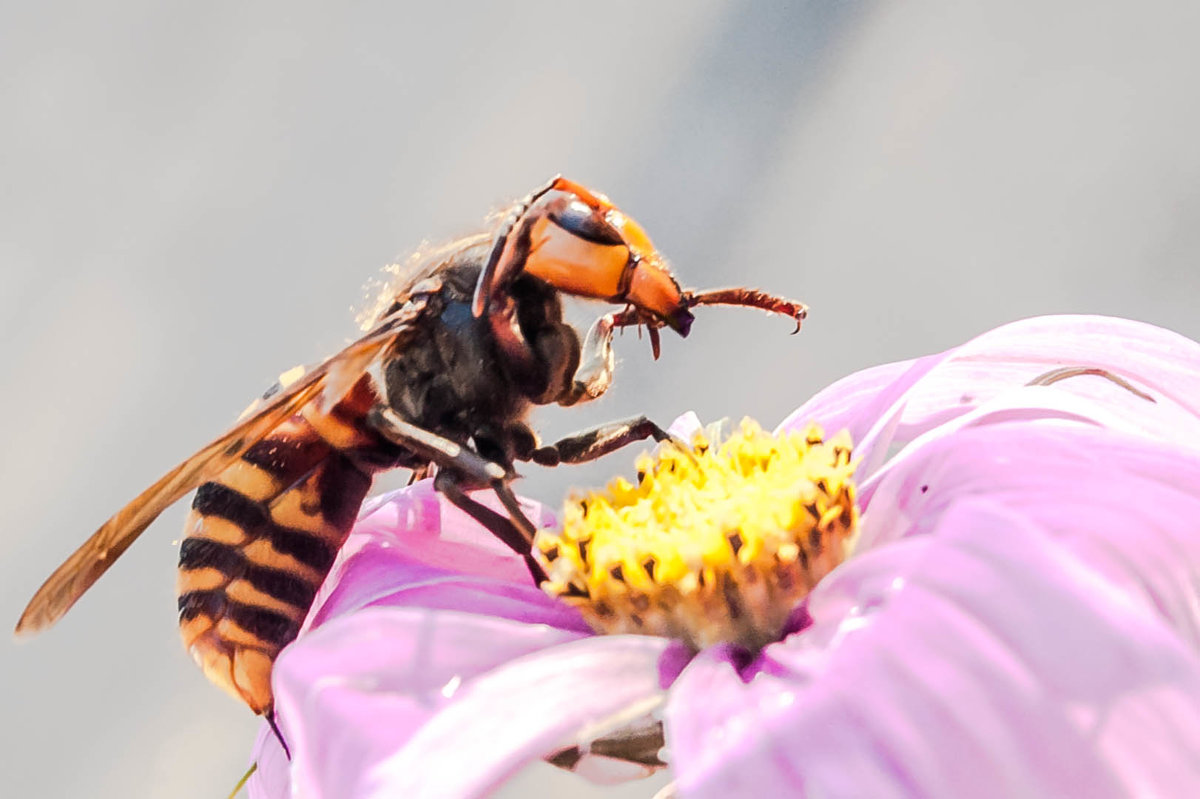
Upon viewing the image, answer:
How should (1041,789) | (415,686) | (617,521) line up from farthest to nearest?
(617,521) < (415,686) < (1041,789)

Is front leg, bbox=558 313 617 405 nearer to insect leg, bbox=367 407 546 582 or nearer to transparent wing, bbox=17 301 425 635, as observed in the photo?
insect leg, bbox=367 407 546 582

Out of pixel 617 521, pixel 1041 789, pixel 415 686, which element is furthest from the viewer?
pixel 617 521

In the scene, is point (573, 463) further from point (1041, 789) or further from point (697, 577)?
point (1041, 789)

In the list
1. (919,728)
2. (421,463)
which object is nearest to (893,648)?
(919,728)

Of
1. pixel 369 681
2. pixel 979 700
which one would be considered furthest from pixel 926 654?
pixel 369 681

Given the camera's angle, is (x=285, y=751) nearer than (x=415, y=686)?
No

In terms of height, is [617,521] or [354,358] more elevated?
[354,358]

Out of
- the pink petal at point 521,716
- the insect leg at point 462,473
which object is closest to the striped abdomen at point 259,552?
the insect leg at point 462,473

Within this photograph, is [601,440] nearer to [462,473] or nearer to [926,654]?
[462,473]
